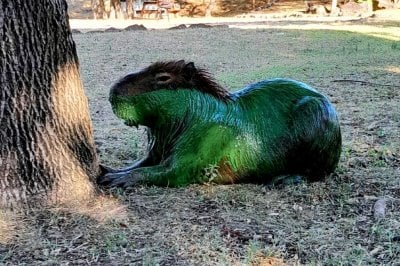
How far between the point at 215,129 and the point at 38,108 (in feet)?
3.21

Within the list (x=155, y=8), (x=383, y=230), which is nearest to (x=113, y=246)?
(x=383, y=230)

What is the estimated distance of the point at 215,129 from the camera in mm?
3303

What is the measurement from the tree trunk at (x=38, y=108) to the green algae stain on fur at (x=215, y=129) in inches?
13.0

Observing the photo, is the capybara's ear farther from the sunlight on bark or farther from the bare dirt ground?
the sunlight on bark

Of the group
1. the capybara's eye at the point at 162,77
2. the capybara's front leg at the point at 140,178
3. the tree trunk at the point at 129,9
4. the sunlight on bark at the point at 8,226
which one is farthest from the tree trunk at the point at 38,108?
the tree trunk at the point at 129,9

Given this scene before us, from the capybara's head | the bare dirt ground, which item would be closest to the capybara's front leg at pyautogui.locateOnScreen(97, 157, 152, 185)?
the bare dirt ground

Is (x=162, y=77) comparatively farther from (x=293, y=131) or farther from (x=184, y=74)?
(x=293, y=131)

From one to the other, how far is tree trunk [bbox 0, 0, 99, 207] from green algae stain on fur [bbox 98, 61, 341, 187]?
13.0 inches

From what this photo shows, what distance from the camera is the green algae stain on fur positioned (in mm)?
3264

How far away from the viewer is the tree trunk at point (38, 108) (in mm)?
2811

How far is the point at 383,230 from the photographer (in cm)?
277

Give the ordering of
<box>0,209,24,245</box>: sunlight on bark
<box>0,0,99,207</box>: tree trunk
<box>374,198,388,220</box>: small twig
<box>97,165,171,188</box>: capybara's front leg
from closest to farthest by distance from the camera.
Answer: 1. <box>0,209,24,245</box>: sunlight on bark
2. <box>0,0,99,207</box>: tree trunk
3. <box>374,198,388,220</box>: small twig
4. <box>97,165,171,188</box>: capybara's front leg

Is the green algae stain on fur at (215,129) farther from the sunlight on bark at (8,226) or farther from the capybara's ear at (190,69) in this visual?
the sunlight on bark at (8,226)

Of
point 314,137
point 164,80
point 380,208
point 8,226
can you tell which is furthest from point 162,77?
point 380,208
